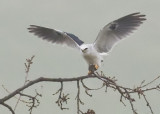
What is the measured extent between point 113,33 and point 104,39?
227 mm

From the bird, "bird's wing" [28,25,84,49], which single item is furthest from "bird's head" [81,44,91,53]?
"bird's wing" [28,25,84,49]

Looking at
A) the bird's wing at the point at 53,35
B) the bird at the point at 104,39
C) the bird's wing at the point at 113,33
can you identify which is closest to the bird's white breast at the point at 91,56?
the bird at the point at 104,39

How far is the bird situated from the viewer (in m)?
7.93

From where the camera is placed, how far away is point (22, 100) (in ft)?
18.9

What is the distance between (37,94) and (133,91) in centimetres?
131

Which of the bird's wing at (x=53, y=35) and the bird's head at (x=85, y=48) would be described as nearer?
the bird's head at (x=85, y=48)

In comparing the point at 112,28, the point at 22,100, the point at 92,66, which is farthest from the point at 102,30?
the point at 22,100

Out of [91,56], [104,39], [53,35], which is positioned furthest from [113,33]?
[53,35]

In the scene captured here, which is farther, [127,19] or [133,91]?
[127,19]

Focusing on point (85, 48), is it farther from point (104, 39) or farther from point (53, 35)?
point (53, 35)

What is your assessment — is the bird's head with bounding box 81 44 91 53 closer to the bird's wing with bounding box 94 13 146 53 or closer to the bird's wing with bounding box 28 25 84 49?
the bird's wing with bounding box 94 13 146 53

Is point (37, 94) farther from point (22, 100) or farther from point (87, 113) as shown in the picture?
point (87, 113)

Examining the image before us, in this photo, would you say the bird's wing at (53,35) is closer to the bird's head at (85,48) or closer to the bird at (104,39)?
the bird at (104,39)

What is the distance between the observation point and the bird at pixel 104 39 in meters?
7.93
